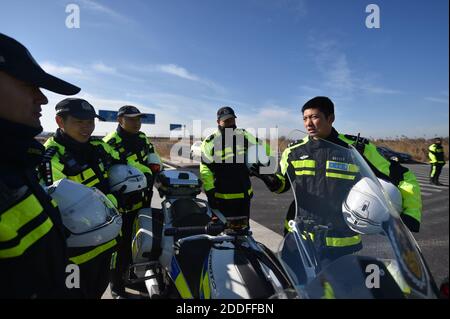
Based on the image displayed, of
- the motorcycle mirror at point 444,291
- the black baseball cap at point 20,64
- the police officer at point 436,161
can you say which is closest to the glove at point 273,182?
the motorcycle mirror at point 444,291

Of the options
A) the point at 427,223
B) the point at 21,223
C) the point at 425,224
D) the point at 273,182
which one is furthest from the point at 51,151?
the point at 427,223

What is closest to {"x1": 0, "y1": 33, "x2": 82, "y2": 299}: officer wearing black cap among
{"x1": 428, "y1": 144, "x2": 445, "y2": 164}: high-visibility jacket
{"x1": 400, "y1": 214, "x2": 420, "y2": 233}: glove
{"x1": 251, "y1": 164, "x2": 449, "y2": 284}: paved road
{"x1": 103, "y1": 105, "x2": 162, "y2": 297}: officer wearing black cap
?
{"x1": 400, "y1": 214, "x2": 420, "y2": 233}: glove

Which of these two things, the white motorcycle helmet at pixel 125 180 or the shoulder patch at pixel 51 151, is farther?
the white motorcycle helmet at pixel 125 180

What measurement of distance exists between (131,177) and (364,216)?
208 cm

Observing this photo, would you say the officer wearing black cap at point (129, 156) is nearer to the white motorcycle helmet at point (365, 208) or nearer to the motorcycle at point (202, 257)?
the motorcycle at point (202, 257)

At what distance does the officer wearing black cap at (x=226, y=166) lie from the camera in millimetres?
3697

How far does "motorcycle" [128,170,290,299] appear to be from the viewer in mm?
1277

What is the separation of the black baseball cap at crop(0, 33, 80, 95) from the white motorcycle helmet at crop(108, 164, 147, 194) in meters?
1.47

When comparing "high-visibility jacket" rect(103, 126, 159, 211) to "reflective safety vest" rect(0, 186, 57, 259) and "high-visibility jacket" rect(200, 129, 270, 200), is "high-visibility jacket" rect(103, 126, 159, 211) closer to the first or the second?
"high-visibility jacket" rect(200, 129, 270, 200)

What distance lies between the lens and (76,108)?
233 centimetres

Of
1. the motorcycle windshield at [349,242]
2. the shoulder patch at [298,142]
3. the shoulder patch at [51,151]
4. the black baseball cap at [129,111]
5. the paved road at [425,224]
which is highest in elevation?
the black baseball cap at [129,111]

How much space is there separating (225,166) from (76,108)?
6.40 feet

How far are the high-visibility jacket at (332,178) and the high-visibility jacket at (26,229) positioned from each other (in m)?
1.25
